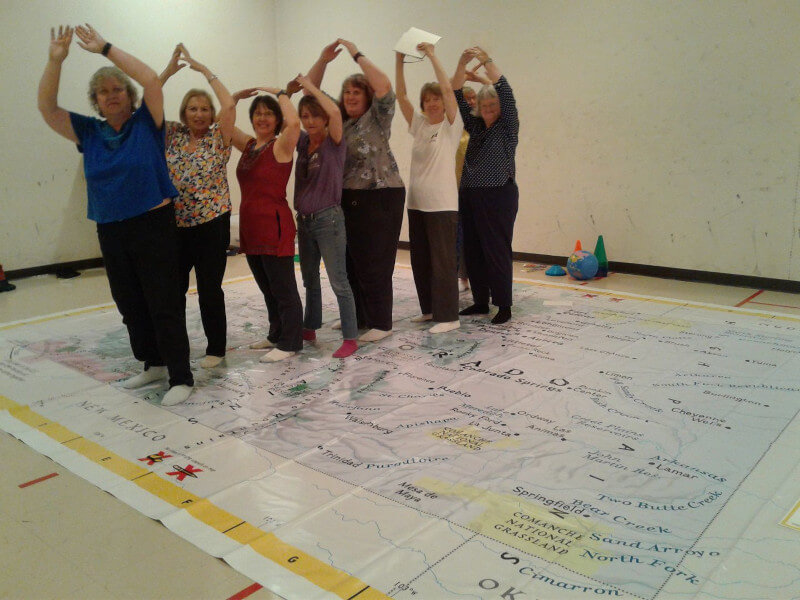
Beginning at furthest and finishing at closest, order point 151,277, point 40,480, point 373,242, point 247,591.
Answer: point 373,242 < point 151,277 < point 40,480 < point 247,591

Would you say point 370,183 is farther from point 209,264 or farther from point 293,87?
point 209,264

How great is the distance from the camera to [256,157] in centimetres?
289

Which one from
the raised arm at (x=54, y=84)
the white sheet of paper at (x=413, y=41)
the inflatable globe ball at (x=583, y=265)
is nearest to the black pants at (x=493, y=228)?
the white sheet of paper at (x=413, y=41)

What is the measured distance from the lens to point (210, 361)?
300 centimetres

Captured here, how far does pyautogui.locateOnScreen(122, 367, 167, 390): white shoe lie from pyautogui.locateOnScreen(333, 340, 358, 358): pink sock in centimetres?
77

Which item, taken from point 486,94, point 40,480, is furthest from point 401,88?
point 40,480

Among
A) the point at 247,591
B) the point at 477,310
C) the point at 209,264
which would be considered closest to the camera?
the point at 247,591

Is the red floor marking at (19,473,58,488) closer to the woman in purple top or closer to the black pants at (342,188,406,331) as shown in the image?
the woman in purple top

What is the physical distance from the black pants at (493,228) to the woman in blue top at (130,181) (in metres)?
1.68

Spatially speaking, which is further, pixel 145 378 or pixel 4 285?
pixel 4 285

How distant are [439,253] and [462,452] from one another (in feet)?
4.95

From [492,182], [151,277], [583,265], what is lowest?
[583,265]

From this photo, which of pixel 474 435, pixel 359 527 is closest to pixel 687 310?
pixel 474 435

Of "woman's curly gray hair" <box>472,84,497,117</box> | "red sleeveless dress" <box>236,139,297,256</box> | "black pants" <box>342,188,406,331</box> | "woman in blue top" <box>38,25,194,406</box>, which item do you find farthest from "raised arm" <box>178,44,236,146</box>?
"woman's curly gray hair" <box>472,84,497,117</box>
